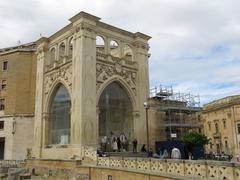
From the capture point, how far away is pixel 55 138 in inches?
1030

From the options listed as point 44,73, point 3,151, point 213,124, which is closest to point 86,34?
point 44,73

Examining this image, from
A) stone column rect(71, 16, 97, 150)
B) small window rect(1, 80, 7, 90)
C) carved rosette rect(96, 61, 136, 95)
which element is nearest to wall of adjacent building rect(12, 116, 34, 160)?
small window rect(1, 80, 7, 90)

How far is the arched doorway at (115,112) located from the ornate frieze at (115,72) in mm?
855

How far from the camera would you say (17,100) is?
32281 mm

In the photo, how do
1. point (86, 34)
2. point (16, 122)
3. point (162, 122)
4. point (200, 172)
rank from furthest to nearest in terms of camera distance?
point (16, 122) < point (162, 122) < point (86, 34) < point (200, 172)

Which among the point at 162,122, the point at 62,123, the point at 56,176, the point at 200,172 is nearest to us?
the point at 200,172

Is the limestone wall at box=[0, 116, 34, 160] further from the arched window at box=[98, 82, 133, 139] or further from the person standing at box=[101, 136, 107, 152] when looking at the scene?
the person standing at box=[101, 136, 107, 152]

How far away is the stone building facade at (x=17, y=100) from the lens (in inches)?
1234

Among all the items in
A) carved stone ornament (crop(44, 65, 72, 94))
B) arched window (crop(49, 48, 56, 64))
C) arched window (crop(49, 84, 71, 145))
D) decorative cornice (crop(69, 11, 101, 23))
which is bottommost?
arched window (crop(49, 84, 71, 145))

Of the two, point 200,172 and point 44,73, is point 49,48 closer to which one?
point 44,73

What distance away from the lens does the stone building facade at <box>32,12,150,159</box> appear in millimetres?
22578

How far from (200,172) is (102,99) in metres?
14.0

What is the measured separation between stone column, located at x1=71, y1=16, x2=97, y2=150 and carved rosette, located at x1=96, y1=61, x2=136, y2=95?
2.58ft

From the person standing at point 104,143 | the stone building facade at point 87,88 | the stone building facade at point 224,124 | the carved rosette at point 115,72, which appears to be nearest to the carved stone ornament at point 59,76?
the stone building facade at point 87,88
